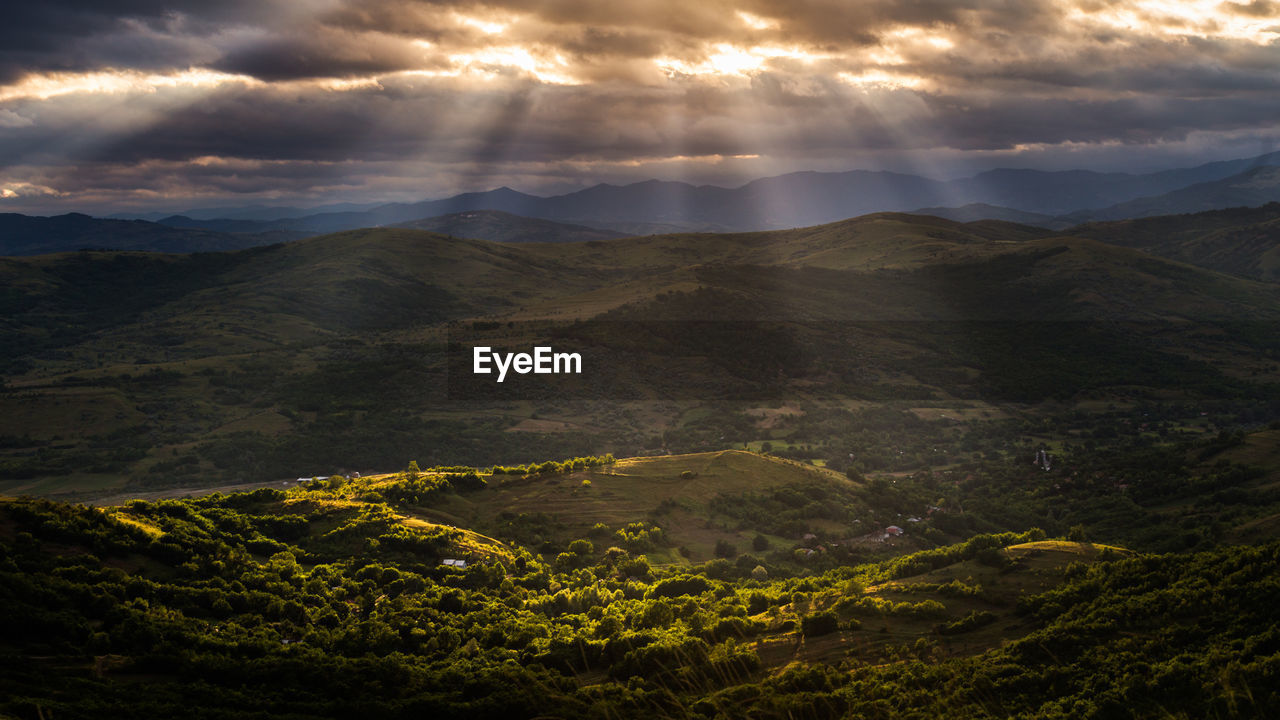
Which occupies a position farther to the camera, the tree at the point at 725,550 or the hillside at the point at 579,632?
the tree at the point at 725,550

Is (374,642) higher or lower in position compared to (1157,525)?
higher

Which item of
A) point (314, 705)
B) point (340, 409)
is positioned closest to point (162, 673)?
point (314, 705)

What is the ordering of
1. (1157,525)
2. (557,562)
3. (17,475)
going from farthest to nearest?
(17,475), (1157,525), (557,562)

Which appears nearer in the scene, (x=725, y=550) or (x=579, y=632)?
(x=579, y=632)

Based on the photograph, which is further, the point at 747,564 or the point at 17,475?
the point at 17,475

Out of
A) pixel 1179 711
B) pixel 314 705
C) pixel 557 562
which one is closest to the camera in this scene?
pixel 1179 711

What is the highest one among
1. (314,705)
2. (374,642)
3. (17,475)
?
(314,705)

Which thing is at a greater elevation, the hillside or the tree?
the hillside

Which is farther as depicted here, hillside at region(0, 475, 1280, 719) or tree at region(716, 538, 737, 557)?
tree at region(716, 538, 737, 557)

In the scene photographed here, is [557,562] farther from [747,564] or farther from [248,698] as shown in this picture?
[248,698]

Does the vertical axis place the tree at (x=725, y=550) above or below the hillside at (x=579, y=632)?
below

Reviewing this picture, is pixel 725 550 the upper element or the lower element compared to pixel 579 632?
lower
